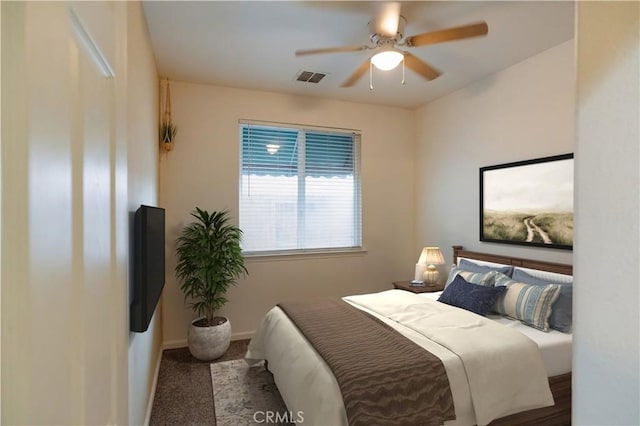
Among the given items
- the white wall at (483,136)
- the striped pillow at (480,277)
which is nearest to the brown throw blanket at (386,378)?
the striped pillow at (480,277)

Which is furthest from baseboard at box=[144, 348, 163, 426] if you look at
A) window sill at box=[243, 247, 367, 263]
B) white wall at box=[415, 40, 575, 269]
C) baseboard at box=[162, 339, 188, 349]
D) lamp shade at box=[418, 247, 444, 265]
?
white wall at box=[415, 40, 575, 269]

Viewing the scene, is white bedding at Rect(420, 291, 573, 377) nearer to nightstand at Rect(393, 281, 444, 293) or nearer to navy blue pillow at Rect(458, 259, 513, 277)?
navy blue pillow at Rect(458, 259, 513, 277)

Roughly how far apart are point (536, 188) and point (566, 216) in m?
0.38

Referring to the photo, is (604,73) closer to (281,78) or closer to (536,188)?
(536,188)

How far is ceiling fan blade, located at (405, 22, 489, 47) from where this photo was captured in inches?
79.3

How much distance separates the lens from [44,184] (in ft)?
1.39

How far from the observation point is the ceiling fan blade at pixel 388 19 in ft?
7.04

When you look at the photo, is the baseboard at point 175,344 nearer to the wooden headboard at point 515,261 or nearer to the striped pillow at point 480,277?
the striped pillow at point 480,277

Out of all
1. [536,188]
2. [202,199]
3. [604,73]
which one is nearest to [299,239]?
[202,199]

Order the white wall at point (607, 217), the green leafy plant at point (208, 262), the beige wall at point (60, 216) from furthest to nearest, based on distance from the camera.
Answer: the green leafy plant at point (208, 262)
the white wall at point (607, 217)
the beige wall at point (60, 216)

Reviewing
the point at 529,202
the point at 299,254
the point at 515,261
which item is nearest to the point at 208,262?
the point at 299,254

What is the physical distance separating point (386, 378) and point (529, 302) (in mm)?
1524

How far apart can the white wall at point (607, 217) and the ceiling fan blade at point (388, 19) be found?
1.77m
